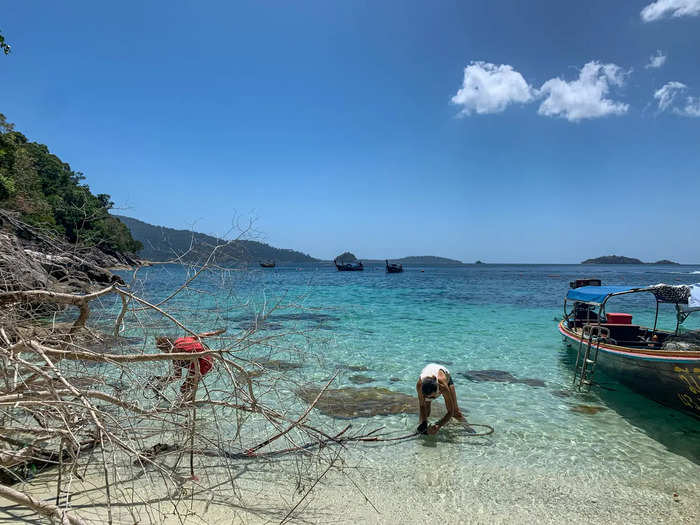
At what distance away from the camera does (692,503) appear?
4254 mm

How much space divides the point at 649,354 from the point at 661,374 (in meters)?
0.37

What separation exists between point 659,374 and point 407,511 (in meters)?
5.53

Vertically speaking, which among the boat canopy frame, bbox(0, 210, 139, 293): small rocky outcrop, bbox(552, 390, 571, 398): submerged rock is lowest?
bbox(552, 390, 571, 398): submerged rock

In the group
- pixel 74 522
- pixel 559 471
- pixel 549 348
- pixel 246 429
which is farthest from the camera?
pixel 549 348

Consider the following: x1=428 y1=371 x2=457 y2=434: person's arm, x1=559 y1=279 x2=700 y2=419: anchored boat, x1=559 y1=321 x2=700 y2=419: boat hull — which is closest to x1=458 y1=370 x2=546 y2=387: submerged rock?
x1=559 y1=279 x2=700 y2=419: anchored boat

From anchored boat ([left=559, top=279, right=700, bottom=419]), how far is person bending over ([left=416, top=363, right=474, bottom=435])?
137 inches

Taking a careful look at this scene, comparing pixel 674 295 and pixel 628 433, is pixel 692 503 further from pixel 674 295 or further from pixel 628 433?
pixel 674 295

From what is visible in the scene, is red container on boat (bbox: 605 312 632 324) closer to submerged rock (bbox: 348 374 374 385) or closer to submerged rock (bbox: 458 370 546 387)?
submerged rock (bbox: 458 370 546 387)

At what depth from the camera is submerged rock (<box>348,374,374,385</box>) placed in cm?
870

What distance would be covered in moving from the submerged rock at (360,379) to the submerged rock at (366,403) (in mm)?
524

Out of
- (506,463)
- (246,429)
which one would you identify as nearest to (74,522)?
(246,429)

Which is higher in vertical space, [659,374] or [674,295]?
[674,295]

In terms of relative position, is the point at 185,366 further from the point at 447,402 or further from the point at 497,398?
the point at 497,398

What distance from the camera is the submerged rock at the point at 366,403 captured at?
6844 millimetres
